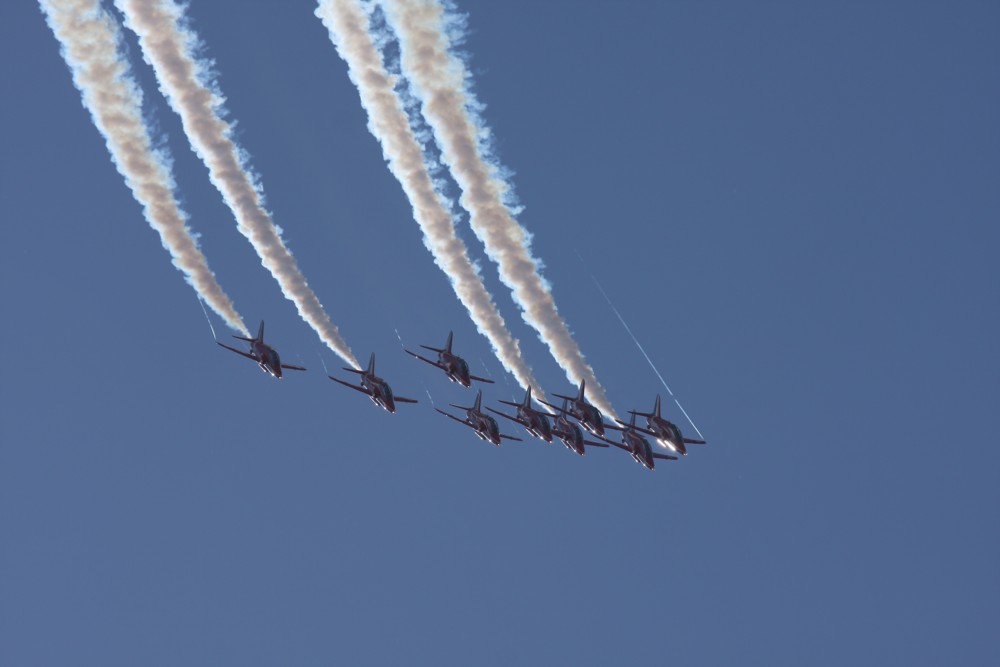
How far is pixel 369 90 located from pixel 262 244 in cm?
608

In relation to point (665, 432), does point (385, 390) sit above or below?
below

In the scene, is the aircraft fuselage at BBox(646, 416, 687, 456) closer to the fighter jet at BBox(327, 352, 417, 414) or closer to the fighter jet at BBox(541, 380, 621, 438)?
the fighter jet at BBox(541, 380, 621, 438)

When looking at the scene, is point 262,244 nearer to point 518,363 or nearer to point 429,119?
point 429,119

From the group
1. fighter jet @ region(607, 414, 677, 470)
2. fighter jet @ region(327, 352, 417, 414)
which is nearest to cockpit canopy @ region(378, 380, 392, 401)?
fighter jet @ region(327, 352, 417, 414)

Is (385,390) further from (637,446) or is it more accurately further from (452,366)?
(637,446)

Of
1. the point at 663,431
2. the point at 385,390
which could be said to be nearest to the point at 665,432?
the point at 663,431

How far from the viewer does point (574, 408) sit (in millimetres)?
57406

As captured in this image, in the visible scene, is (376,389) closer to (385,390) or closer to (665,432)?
(385,390)

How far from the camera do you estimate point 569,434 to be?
58562 mm

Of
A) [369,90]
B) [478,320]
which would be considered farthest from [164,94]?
[478,320]

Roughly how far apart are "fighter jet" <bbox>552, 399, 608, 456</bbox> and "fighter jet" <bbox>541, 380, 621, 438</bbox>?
2.28 ft

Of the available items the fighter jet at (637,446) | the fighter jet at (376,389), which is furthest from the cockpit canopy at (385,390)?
the fighter jet at (637,446)

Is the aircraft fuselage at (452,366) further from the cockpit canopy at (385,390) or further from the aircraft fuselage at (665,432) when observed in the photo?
the aircraft fuselage at (665,432)

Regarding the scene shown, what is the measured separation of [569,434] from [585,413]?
154cm
